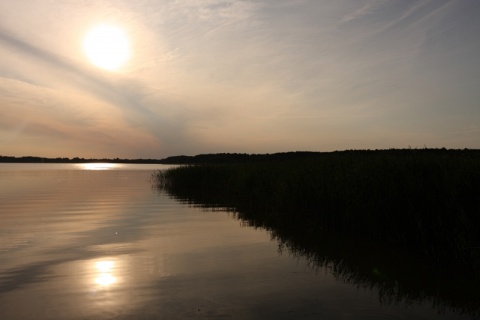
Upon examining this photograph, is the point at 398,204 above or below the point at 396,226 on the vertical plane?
above

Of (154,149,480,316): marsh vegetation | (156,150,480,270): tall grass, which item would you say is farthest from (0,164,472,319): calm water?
(156,150,480,270): tall grass

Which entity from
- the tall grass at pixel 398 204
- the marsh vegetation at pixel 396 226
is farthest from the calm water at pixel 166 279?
the tall grass at pixel 398 204

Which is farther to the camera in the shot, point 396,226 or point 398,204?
point 396,226

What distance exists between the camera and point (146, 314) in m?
5.71

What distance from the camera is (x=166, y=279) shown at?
7504 millimetres

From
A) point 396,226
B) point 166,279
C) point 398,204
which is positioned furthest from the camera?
point 396,226

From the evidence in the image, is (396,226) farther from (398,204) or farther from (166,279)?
(166,279)

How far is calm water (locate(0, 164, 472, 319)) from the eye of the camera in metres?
5.91

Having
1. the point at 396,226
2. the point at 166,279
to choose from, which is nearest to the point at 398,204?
the point at 396,226

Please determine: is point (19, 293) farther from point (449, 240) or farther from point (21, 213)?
point (21, 213)

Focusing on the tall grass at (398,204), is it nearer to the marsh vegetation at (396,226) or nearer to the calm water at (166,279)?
the marsh vegetation at (396,226)

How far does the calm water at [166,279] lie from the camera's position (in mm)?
5914

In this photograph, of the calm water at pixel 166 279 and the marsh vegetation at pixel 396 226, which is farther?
the marsh vegetation at pixel 396 226

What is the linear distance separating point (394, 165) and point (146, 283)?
27.1 ft
